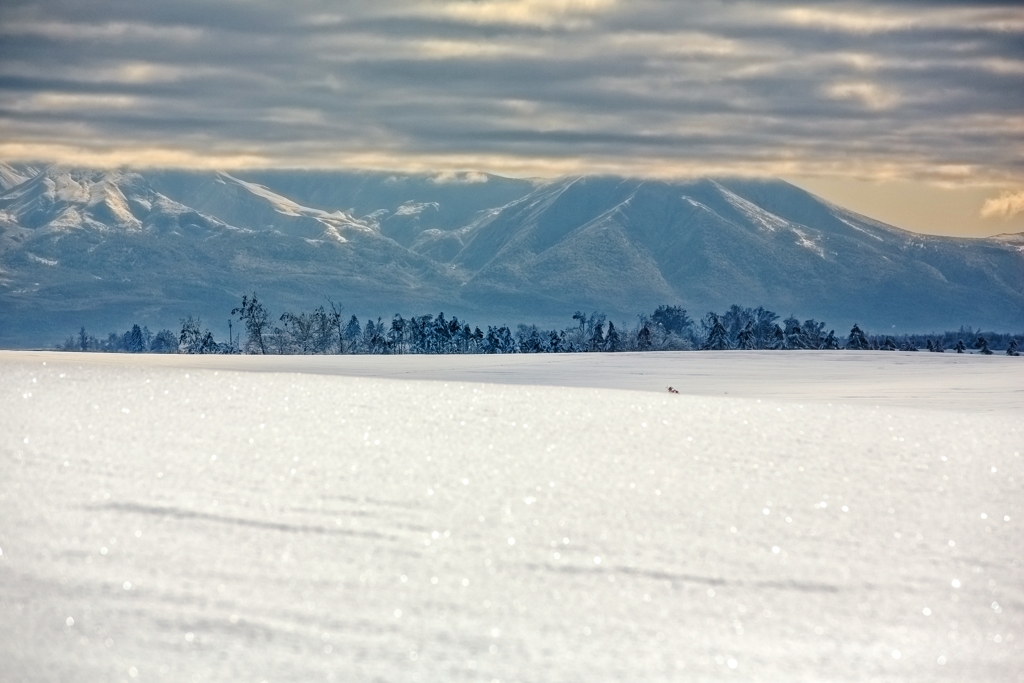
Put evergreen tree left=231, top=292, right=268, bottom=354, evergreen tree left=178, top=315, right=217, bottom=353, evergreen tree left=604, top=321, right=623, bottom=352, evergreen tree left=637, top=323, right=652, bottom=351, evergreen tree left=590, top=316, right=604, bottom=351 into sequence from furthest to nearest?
1. evergreen tree left=178, top=315, right=217, bottom=353
2. evergreen tree left=231, top=292, right=268, bottom=354
3. evergreen tree left=637, top=323, right=652, bottom=351
4. evergreen tree left=590, top=316, right=604, bottom=351
5. evergreen tree left=604, top=321, right=623, bottom=352

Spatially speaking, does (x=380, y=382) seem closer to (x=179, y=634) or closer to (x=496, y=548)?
(x=496, y=548)

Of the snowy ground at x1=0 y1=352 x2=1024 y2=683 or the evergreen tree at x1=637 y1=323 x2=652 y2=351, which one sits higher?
the evergreen tree at x1=637 y1=323 x2=652 y2=351

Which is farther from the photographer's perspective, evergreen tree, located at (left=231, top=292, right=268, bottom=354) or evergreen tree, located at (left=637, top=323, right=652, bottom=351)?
evergreen tree, located at (left=231, top=292, right=268, bottom=354)

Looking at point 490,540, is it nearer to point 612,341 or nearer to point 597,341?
point 612,341

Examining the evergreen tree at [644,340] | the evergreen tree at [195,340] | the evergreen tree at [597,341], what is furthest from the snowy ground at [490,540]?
the evergreen tree at [195,340]

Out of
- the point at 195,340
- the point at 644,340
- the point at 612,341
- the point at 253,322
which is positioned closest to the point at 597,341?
the point at 644,340

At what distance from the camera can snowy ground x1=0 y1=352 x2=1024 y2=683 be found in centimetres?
1009

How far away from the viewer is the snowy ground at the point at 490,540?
33.1 feet

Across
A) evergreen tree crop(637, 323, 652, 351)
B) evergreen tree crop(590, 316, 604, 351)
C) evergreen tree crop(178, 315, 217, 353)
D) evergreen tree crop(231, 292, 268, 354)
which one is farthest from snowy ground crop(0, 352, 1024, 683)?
evergreen tree crop(178, 315, 217, 353)

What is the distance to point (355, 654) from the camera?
9812 mm

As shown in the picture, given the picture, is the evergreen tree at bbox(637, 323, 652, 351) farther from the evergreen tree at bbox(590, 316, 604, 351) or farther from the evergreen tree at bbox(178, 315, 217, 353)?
the evergreen tree at bbox(178, 315, 217, 353)

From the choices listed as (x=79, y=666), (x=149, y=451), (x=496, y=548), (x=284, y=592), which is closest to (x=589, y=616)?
(x=496, y=548)

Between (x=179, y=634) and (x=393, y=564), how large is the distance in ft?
6.58

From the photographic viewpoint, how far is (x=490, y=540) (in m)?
12.0
